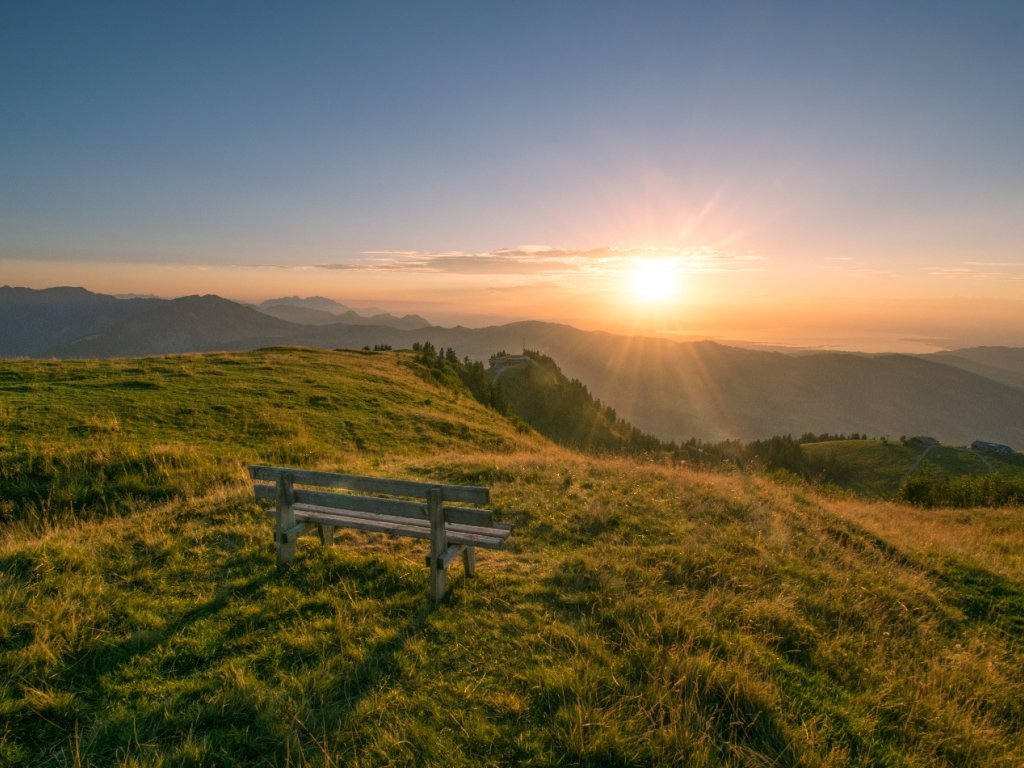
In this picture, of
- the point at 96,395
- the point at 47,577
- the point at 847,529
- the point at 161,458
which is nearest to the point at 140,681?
the point at 47,577

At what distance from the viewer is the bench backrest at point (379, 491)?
20.5ft

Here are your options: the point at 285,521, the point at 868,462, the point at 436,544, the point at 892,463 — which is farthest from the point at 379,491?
the point at 868,462

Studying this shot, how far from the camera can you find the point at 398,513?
661cm

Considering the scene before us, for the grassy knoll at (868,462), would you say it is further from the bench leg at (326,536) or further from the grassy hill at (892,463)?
the bench leg at (326,536)

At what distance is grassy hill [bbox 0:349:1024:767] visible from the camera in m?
4.18

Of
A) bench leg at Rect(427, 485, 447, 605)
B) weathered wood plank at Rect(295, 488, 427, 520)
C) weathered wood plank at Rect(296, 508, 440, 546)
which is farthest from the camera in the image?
weathered wood plank at Rect(296, 508, 440, 546)

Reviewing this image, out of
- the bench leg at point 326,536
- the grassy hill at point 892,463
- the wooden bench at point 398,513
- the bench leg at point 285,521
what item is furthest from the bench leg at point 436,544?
the grassy hill at point 892,463

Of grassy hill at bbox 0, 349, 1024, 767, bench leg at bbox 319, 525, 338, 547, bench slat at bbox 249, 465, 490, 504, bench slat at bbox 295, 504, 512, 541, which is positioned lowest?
grassy hill at bbox 0, 349, 1024, 767

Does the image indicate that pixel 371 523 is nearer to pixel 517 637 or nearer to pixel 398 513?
pixel 398 513

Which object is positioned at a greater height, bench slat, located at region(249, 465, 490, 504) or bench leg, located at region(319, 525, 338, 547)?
bench slat, located at region(249, 465, 490, 504)

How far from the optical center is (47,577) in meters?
6.70

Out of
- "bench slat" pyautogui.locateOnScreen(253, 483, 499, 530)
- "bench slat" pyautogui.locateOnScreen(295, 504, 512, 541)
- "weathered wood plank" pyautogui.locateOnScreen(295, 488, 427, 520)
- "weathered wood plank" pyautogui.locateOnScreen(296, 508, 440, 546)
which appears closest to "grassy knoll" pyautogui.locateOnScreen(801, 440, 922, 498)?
"bench slat" pyautogui.locateOnScreen(295, 504, 512, 541)

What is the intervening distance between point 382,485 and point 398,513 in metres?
0.46

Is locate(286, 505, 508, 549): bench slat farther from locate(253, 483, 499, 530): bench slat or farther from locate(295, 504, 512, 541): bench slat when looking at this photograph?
locate(253, 483, 499, 530): bench slat
